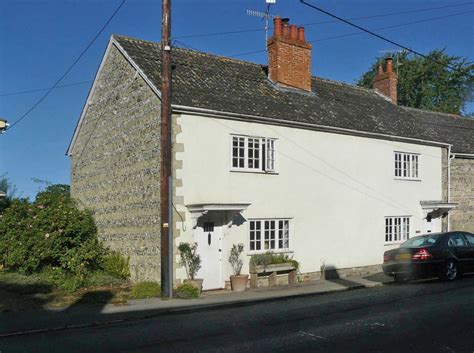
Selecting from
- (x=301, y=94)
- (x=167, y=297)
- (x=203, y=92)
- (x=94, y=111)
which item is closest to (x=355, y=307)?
(x=167, y=297)

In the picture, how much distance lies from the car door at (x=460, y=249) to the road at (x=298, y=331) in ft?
12.0

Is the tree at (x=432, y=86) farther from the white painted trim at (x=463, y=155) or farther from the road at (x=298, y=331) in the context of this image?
the road at (x=298, y=331)

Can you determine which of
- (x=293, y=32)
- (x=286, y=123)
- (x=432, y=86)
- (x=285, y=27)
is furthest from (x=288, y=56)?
(x=432, y=86)

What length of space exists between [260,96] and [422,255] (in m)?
7.46

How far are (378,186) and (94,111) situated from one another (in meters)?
11.3

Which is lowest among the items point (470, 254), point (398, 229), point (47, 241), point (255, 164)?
point (470, 254)

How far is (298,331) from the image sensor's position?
8.75 m

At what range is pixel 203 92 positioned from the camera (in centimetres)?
1631

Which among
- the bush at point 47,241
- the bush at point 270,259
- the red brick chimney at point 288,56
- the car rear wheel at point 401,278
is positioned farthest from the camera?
the red brick chimney at point 288,56

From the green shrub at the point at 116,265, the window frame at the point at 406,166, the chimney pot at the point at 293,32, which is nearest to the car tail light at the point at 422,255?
the window frame at the point at 406,166

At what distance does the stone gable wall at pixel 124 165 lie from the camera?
1551 centimetres

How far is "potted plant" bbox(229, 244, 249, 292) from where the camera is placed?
15.0 m

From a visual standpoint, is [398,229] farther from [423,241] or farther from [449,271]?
[449,271]

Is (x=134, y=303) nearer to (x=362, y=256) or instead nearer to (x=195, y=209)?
(x=195, y=209)
